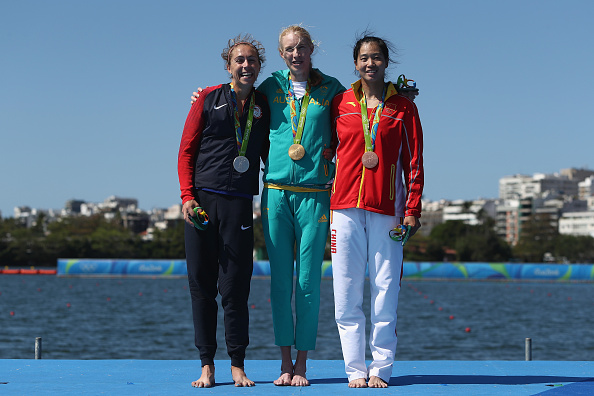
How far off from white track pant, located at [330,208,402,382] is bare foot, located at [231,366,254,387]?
25.7 inches

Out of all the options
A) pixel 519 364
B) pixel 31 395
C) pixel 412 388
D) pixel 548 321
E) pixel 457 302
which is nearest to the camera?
pixel 31 395

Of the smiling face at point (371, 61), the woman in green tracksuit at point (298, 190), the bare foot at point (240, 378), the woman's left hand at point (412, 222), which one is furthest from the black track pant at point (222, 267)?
the smiling face at point (371, 61)

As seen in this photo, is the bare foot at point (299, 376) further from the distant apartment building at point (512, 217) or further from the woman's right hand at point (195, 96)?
the distant apartment building at point (512, 217)

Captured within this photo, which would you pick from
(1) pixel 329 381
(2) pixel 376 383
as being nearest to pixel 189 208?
(1) pixel 329 381

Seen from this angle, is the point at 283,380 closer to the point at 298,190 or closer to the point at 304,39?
the point at 298,190

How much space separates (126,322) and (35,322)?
4196mm

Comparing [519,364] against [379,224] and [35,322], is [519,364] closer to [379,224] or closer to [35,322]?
[379,224]

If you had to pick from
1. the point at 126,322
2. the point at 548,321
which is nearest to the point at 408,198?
the point at 126,322

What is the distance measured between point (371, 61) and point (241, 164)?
1101 millimetres

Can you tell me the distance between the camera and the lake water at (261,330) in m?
25.0

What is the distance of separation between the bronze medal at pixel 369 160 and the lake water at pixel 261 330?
17380 millimetres

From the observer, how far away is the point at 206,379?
16.3 feet

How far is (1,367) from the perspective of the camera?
5.75 m

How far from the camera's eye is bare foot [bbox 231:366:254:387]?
16.4 ft
